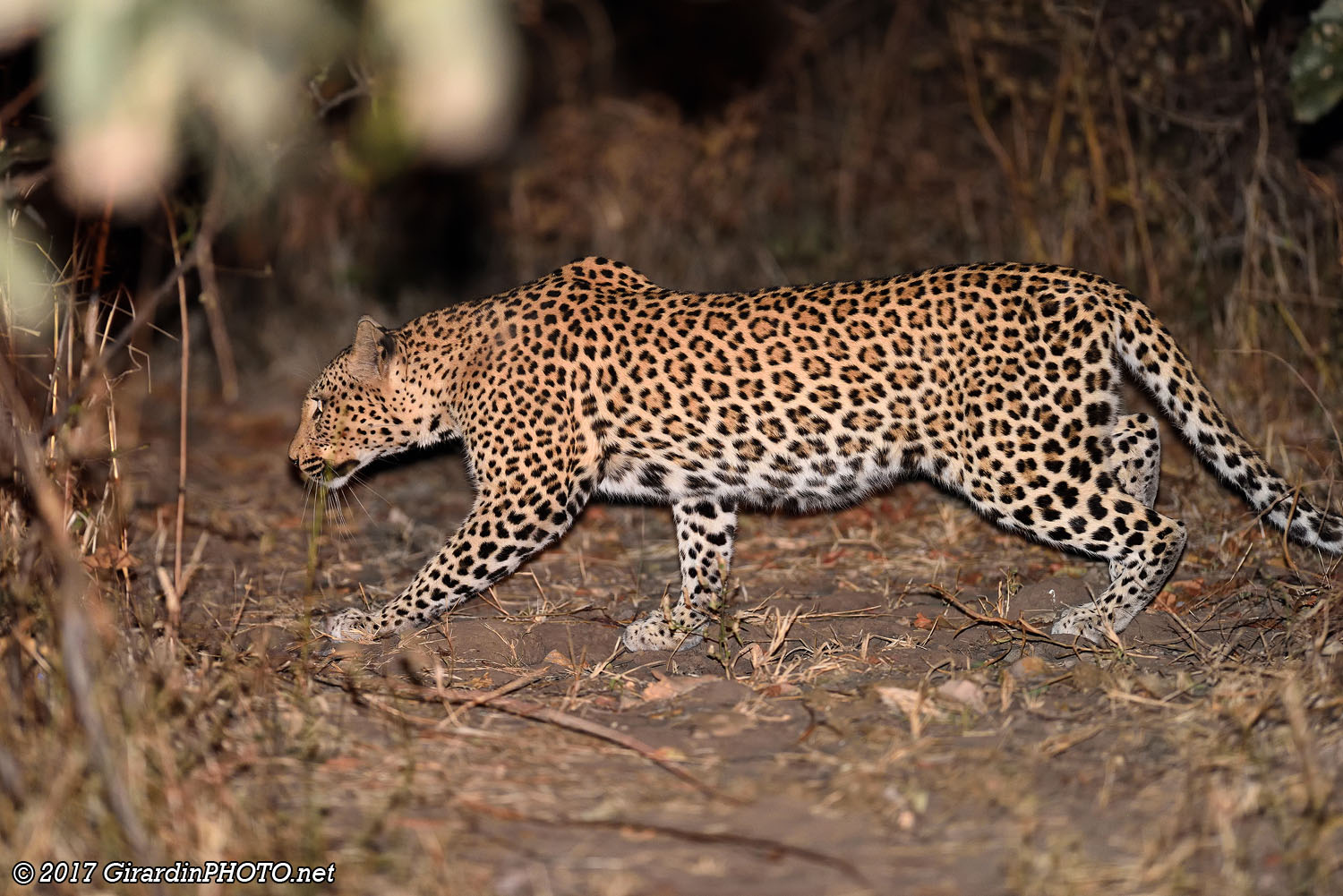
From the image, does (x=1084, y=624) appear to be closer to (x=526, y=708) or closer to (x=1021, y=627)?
(x=1021, y=627)

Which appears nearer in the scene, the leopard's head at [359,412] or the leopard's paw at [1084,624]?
the leopard's paw at [1084,624]

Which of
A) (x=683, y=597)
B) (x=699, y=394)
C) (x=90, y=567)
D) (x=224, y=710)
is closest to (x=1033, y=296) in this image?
(x=699, y=394)

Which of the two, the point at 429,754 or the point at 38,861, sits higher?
the point at 38,861

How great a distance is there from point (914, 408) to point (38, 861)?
3652 millimetres

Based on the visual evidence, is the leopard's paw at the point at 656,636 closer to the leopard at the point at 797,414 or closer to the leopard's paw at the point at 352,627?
the leopard at the point at 797,414

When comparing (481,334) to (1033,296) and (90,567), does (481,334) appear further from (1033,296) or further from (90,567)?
(1033,296)

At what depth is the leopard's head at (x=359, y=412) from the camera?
6.50m

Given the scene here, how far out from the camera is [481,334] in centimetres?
639

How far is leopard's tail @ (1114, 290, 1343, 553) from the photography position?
5691 millimetres

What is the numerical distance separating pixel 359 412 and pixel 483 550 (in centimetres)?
107

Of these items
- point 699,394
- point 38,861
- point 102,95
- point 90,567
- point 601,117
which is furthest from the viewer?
point 601,117

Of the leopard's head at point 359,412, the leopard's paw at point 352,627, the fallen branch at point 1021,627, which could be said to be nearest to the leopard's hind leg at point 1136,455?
the fallen branch at point 1021,627

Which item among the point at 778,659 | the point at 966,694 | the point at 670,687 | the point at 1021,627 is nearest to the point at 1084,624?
the point at 1021,627

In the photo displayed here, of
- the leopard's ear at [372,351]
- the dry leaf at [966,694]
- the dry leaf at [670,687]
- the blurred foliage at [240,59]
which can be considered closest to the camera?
the blurred foliage at [240,59]
